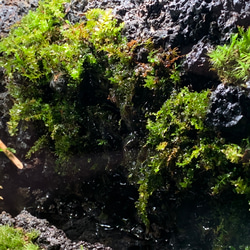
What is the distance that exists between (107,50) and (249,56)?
131cm

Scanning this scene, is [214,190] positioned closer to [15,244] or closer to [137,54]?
[137,54]

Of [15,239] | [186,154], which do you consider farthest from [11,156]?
[186,154]

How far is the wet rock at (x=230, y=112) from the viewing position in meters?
2.36

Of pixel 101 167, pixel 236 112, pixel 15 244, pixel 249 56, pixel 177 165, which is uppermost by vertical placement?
pixel 249 56

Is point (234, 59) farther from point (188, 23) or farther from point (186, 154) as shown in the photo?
point (186, 154)

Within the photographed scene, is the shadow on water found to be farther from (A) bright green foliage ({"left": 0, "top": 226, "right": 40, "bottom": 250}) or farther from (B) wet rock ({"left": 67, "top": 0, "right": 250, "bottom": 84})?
(B) wet rock ({"left": 67, "top": 0, "right": 250, "bottom": 84})

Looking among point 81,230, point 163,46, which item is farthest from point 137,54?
point 81,230

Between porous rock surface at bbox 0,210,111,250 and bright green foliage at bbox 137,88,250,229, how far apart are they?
641 millimetres

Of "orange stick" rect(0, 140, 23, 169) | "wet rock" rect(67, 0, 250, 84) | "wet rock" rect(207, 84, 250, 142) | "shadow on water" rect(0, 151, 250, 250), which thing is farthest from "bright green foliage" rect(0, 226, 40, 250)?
"wet rock" rect(67, 0, 250, 84)

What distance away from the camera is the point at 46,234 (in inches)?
114

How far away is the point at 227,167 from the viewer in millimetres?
2492

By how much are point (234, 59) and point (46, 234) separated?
2.25 m

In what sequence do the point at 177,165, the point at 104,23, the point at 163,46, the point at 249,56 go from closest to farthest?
the point at 249,56
the point at 177,165
the point at 163,46
the point at 104,23

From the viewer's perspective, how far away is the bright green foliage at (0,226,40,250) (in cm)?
278
